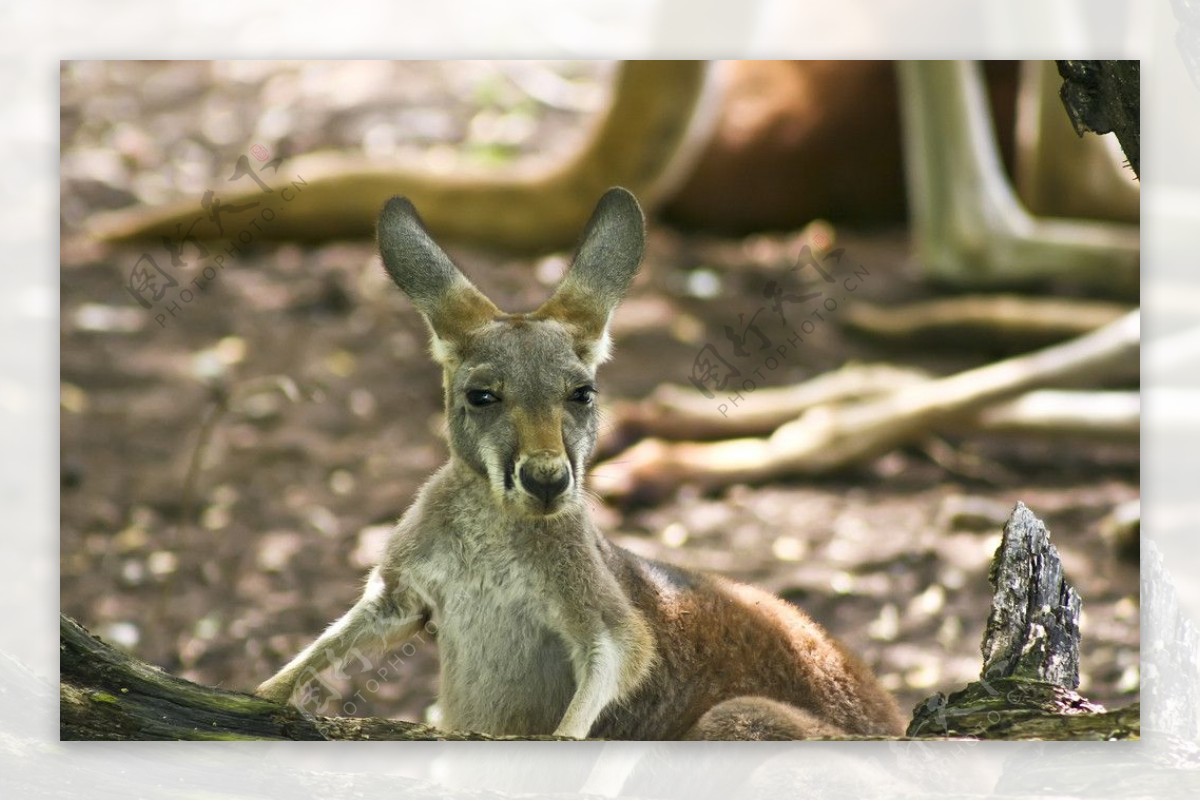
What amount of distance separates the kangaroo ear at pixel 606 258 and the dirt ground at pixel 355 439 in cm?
124

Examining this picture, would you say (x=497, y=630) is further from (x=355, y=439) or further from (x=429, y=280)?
(x=355, y=439)

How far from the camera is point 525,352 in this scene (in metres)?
3.38

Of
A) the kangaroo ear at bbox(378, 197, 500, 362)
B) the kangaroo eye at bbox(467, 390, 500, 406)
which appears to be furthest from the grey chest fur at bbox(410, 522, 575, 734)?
the kangaroo ear at bbox(378, 197, 500, 362)

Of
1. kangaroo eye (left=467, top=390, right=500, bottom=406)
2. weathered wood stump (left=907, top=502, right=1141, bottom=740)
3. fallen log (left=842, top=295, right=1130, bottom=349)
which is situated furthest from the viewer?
fallen log (left=842, top=295, right=1130, bottom=349)

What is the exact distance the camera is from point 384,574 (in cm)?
349

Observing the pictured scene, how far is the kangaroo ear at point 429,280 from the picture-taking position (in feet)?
11.4

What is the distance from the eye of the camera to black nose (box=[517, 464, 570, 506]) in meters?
3.23

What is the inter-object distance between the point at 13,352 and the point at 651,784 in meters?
2.00

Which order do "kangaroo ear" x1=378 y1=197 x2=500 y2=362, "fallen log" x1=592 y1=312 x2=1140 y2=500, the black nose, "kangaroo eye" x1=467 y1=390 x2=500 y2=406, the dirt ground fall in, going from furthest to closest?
"fallen log" x1=592 y1=312 x2=1140 y2=500
the dirt ground
"kangaroo ear" x1=378 y1=197 x2=500 y2=362
"kangaroo eye" x1=467 y1=390 x2=500 y2=406
the black nose

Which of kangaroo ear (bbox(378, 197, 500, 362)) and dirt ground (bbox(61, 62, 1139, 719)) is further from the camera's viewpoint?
dirt ground (bbox(61, 62, 1139, 719))

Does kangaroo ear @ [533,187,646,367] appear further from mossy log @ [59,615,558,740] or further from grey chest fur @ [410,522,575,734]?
mossy log @ [59,615,558,740]

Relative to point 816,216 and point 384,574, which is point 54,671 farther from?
point 816,216

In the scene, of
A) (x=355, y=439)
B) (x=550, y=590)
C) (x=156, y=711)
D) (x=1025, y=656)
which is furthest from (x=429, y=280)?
(x=355, y=439)

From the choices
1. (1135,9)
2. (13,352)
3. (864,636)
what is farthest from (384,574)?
(1135,9)
